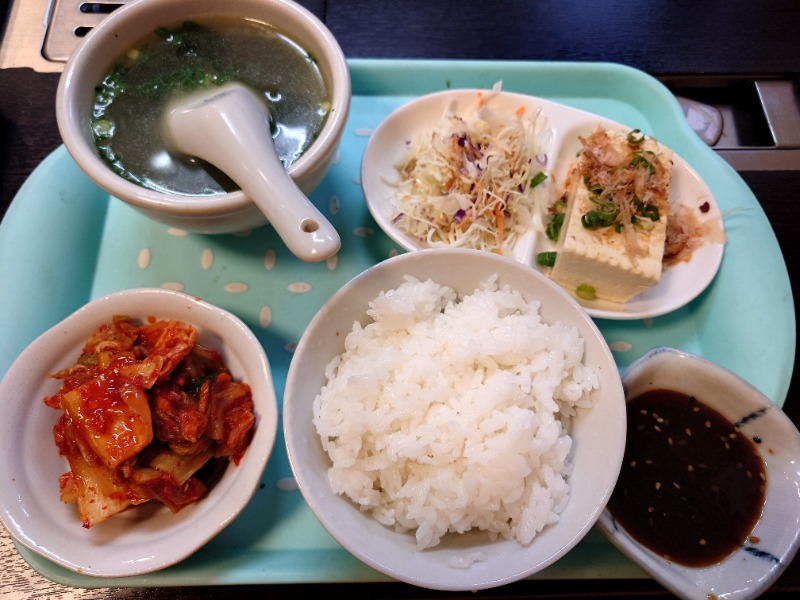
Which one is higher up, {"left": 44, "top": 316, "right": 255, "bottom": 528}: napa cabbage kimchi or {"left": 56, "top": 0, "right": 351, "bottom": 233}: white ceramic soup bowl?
{"left": 56, "top": 0, "right": 351, "bottom": 233}: white ceramic soup bowl

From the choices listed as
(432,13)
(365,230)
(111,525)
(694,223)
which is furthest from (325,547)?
(432,13)

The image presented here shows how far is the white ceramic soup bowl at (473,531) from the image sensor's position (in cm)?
133

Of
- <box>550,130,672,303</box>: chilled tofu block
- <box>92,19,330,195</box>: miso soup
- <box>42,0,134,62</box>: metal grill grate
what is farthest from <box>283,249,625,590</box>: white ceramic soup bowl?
<box>42,0,134,62</box>: metal grill grate

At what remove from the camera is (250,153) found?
146 cm

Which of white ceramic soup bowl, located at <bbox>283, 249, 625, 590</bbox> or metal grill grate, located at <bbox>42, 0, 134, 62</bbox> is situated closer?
white ceramic soup bowl, located at <bbox>283, 249, 625, 590</bbox>

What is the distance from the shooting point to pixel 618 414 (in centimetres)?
143

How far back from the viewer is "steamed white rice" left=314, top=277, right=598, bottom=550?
1.44 metres

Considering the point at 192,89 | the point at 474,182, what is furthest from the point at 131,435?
the point at 474,182

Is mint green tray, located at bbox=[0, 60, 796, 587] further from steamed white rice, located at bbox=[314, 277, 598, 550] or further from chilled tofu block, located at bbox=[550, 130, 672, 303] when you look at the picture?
steamed white rice, located at bbox=[314, 277, 598, 550]

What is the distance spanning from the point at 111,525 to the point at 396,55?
222cm

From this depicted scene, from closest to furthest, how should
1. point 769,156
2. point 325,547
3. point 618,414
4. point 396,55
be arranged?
1. point 618,414
2. point 325,547
3. point 769,156
4. point 396,55

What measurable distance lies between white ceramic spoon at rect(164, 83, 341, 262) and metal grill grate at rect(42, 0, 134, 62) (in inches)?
53.1

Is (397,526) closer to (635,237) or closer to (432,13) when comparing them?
(635,237)

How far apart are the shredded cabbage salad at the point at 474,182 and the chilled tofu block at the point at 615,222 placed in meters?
0.20
